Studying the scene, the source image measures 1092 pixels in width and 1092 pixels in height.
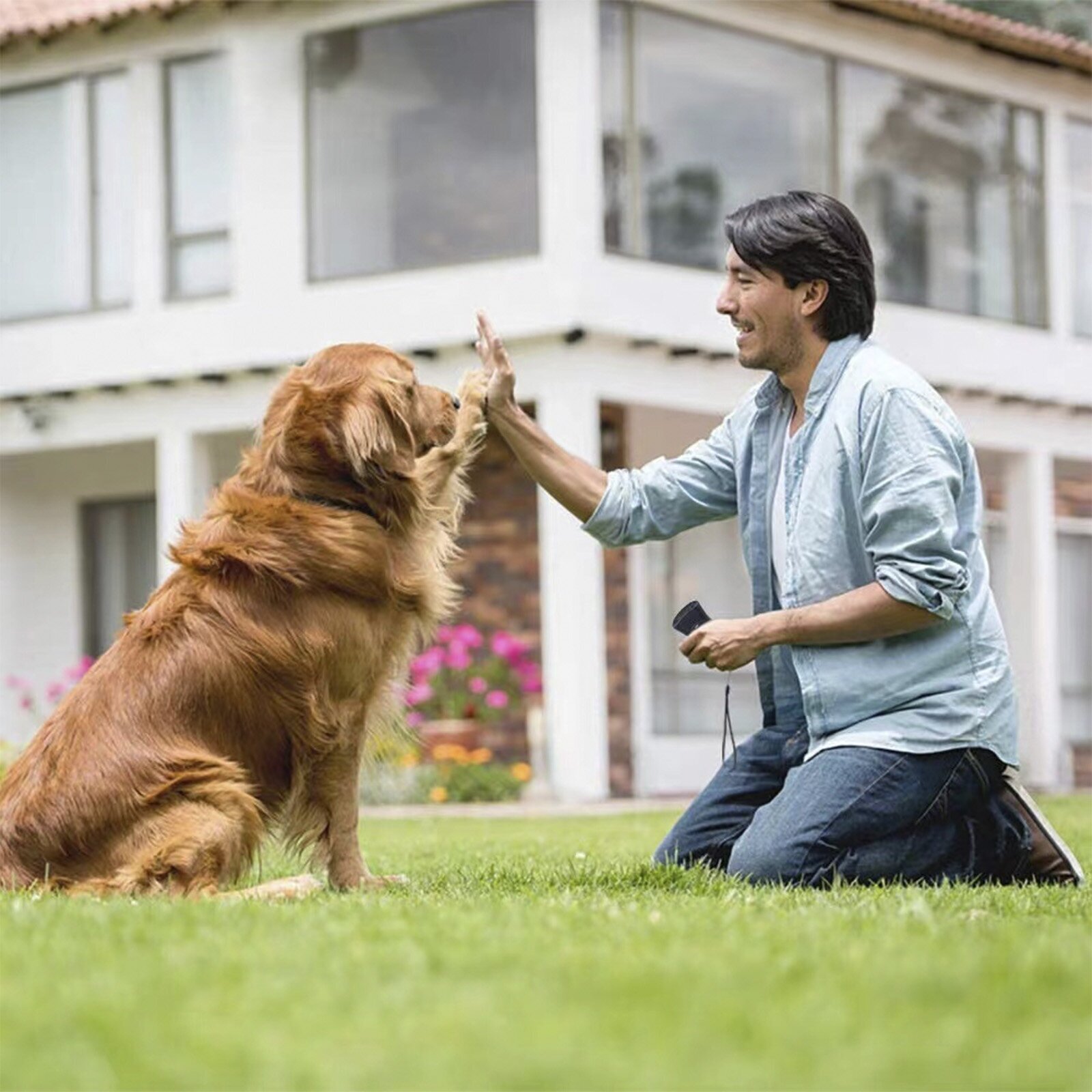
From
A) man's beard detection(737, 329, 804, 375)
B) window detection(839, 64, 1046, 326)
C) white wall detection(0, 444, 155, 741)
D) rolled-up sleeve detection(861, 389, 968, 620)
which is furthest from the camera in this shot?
white wall detection(0, 444, 155, 741)

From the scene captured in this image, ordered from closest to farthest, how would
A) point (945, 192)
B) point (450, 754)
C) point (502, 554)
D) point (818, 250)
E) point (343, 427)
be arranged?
point (343, 427)
point (818, 250)
point (450, 754)
point (502, 554)
point (945, 192)

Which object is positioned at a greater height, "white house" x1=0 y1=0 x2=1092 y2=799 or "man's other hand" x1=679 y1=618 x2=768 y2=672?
"white house" x1=0 y1=0 x2=1092 y2=799

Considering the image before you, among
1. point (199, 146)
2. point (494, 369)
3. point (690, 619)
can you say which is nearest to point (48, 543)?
point (199, 146)

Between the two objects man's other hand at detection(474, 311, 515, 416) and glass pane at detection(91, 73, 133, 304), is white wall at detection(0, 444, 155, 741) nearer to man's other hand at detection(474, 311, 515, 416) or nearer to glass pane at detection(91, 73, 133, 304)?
glass pane at detection(91, 73, 133, 304)

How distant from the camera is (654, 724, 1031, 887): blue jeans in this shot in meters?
5.68

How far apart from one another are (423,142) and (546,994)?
13.2 metres

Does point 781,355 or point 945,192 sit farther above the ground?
point 945,192

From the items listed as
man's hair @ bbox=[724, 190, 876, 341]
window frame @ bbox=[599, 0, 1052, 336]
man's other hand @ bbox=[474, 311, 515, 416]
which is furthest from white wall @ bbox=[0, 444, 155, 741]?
man's hair @ bbox=[724, 190, 876, 341]

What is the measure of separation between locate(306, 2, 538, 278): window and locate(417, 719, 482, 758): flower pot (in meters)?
3.46

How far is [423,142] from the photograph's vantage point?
1593cm

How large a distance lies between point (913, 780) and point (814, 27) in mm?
11976

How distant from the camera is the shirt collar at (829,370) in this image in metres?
6.04

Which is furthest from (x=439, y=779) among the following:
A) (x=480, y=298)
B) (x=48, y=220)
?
(x=48, y=220)

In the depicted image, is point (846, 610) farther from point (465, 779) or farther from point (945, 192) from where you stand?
point (945, 192)
